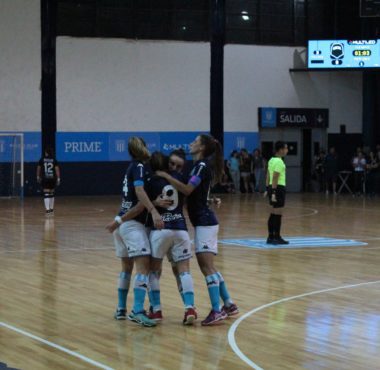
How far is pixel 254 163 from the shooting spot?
38.5 meters

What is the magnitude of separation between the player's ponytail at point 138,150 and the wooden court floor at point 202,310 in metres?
1.85

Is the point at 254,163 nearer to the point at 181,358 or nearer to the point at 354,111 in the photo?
the point at 354,111

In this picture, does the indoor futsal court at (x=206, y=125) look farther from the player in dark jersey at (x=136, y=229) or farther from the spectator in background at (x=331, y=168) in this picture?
the player in dark jersey at (x=136, y=229)

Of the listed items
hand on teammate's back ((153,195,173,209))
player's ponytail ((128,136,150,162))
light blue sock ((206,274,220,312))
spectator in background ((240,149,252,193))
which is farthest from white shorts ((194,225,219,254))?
spectator in background ((240,149,252,193))

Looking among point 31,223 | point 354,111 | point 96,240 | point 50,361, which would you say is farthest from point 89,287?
point 354,111

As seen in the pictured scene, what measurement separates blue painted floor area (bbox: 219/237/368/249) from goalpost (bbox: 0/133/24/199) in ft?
58.6

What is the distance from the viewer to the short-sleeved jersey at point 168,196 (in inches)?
383

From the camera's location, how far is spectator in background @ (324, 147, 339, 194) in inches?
1476

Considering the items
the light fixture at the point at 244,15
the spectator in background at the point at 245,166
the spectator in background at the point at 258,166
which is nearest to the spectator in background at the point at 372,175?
the spectator in background at the point at 258,166

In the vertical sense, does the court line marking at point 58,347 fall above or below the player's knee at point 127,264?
below

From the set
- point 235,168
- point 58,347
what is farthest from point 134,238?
point 235,168

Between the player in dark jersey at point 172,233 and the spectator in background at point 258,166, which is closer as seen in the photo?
the player in dark jersey at point 172,233

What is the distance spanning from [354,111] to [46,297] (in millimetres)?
31003

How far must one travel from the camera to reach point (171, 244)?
9.78m
